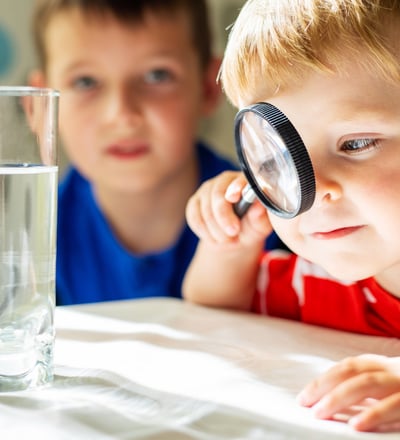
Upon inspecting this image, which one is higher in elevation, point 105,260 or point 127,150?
point 127,150

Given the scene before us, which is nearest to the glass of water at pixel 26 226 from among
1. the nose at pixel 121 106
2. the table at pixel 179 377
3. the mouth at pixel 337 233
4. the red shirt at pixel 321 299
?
the table at pixel 179 377

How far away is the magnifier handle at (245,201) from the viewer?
39.3 inches

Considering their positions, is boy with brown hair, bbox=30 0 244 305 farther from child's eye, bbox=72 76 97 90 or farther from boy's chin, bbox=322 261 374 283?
boy's chin, bbox=322 261 374 283

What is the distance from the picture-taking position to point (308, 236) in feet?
3.04

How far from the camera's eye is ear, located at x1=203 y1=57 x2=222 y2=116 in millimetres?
1910

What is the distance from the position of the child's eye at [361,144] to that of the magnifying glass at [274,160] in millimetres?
71

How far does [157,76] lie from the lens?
1.77 metres

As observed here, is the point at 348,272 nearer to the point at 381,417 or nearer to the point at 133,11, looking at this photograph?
the point at 381,417

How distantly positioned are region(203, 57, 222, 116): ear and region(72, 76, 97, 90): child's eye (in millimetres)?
282

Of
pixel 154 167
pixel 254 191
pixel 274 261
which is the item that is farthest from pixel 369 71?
pixel 154 167

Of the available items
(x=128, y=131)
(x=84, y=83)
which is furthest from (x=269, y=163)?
(x=84, y=83)

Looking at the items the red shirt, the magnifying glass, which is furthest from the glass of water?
the red shirt

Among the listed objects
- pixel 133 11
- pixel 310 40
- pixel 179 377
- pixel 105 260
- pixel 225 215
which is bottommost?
pixel 105 260

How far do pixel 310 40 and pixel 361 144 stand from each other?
0.38 ft
